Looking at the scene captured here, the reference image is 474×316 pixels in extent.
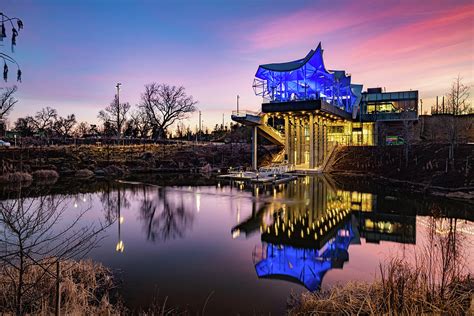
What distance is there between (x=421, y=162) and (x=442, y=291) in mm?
29207

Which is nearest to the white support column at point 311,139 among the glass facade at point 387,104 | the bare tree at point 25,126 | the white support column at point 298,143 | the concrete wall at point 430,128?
the white support column at point 298,143

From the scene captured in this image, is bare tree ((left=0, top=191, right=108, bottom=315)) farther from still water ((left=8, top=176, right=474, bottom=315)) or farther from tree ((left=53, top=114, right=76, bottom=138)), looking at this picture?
tree ((left=53, top=114, right=76, bottom=138))

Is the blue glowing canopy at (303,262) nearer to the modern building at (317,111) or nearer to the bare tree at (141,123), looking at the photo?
the modern building at (317,111)

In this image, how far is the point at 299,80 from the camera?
41062mm

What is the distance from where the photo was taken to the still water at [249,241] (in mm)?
7871

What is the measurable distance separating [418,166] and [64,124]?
79.2 meters

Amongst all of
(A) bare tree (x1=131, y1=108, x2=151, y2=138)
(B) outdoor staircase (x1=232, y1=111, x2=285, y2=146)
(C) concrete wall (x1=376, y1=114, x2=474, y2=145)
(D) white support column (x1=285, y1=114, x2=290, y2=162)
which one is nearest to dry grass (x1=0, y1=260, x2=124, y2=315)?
(B) outdoor staircase (x1=232, y1=111, x2=285, y2=146)

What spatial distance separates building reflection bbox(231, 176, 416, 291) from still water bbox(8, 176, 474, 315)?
4 centimetres

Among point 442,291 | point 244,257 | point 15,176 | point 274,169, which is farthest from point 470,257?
point 15,176

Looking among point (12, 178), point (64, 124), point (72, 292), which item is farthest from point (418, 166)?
point (64, 124)

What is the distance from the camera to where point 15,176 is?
28484 millimetres

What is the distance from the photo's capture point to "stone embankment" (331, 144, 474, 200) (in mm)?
23297

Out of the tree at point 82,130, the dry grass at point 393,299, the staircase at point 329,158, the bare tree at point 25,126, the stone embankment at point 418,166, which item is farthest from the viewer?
the tree at point 82,130

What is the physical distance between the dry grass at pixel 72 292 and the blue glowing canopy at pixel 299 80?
3366 centimetres
